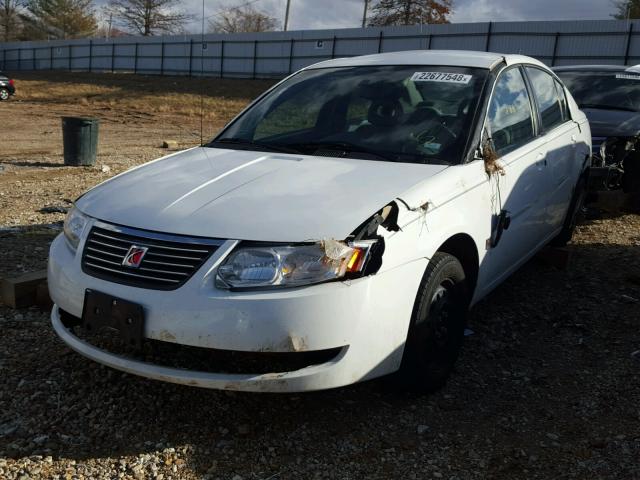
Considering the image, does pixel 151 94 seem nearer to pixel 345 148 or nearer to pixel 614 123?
pixel 614 123

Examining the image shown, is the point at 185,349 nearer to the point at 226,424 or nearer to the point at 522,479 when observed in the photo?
the point at 226,424

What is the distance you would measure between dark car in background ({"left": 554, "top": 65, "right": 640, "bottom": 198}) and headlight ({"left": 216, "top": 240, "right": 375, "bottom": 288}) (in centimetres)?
413

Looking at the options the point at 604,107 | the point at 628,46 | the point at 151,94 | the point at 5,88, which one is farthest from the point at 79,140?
the point at 628,46

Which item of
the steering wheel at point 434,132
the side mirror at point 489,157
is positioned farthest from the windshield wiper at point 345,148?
the side mirror at point 489,157

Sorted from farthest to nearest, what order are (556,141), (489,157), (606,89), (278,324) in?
(606,89) < (556,141) < (489,157) < (278,324)

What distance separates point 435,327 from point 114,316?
148 cm

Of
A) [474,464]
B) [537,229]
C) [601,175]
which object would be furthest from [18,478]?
[601,175]

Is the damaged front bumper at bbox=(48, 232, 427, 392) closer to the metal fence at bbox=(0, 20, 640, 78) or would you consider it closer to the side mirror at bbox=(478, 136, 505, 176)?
the side mirror at bbox=(478, 136, 505, 176)

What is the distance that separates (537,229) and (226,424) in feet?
8.43

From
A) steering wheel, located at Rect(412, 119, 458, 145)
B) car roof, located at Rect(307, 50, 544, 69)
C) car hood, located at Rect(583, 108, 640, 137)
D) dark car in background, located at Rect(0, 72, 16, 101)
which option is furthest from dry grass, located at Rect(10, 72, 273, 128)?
steering wheel, located at Rect(412, 119, 458, 145)

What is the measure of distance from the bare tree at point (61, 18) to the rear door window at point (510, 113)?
6731cm

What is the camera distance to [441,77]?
12.7 ft

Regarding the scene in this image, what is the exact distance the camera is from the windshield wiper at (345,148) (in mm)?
3424

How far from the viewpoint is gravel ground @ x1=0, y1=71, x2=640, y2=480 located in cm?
265
